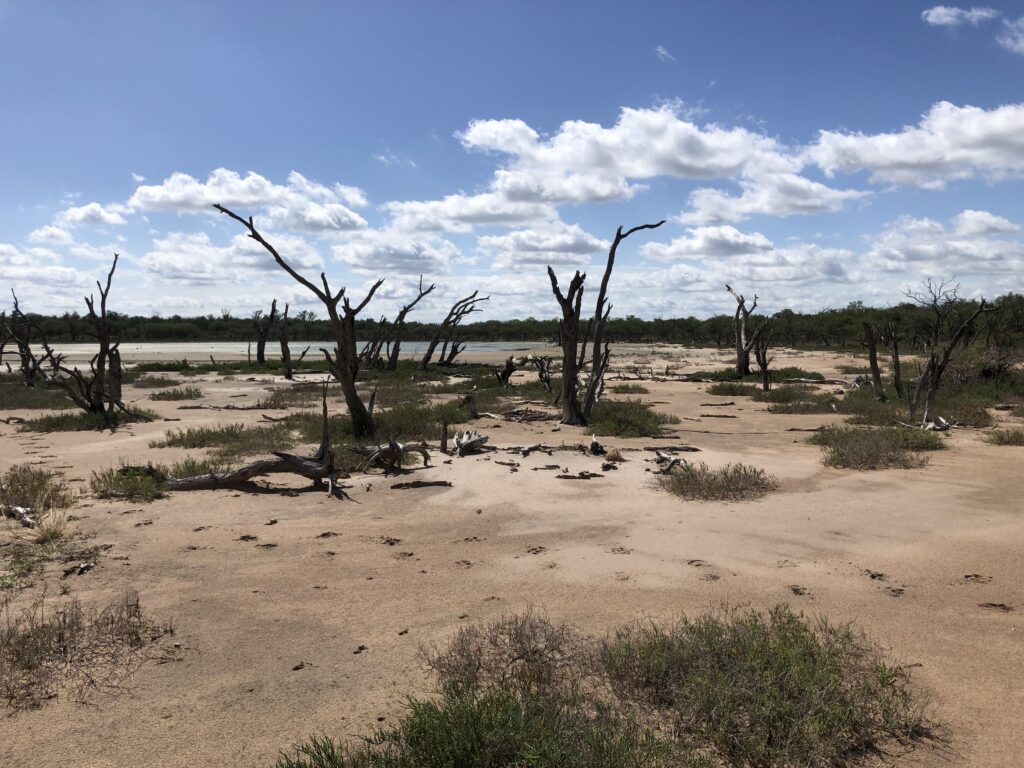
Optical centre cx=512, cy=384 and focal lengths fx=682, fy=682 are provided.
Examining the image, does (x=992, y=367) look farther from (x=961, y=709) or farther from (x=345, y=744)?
(x=345, y=744)

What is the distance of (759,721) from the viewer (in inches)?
129

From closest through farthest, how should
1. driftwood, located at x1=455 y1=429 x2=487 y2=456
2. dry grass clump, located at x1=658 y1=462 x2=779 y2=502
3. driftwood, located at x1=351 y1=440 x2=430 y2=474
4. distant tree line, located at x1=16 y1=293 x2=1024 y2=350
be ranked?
dry grass clump, located at x1=658 y1=462 x2=779 y2=502 < driftwood, located at x1=351 y1=440 x2=430 y2=474 < driftwood, located at x1=455 y1=429 x2=487 y2=456 < distant tree line, located at x1=16 y1=293 x2=1024 y2=350

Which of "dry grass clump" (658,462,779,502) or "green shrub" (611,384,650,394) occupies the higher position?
"green shrub" (611,384,650,394)

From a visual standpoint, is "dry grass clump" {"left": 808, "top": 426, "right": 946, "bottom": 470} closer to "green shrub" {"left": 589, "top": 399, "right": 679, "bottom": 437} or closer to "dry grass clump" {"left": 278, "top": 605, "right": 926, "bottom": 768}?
"green shrub" {"left": 589, "top": 399, "right": 679, "bottom": 437}

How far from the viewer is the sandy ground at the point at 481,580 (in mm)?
3459

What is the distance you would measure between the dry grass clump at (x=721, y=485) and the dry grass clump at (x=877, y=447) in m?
1.68

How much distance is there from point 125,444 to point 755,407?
1503 centimetres

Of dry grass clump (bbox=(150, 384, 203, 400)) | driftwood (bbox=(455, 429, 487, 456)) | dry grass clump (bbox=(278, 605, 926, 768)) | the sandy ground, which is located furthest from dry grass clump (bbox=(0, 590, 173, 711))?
dry grass clump (bbox=(150, 384, 203, 400))

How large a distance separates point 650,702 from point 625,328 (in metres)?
80.0

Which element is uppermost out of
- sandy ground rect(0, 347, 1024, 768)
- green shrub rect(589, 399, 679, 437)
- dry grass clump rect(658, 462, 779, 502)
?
green shrub rect(589, 399, 679, 437)

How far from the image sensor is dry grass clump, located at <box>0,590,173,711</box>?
367 centimetres

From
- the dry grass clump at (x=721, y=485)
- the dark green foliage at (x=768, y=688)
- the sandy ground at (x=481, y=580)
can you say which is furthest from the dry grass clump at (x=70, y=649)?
the dry grass clump at (x=721, y=485)

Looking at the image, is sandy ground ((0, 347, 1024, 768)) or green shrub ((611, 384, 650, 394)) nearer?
sandy ground ((0, 347, 1024, 768))

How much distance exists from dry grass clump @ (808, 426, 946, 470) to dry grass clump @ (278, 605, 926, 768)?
19.9ft
